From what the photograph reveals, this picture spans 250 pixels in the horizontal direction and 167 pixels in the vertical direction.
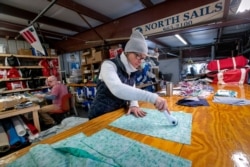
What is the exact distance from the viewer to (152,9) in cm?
265

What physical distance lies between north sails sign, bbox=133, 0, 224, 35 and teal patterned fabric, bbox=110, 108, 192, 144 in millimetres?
1882

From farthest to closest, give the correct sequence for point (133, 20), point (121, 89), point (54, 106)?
point (54, 106), point (133, 20), point (121, 89)

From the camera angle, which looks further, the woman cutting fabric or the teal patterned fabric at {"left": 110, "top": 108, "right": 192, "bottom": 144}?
the woman cutting fabric

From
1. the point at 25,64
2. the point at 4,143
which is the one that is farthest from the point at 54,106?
the point at 25,64

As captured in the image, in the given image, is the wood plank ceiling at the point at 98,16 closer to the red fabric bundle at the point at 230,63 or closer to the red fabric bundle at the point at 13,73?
the red fabric bundle at the point at 230,63

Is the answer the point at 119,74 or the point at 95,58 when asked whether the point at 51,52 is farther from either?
the point at 119,74

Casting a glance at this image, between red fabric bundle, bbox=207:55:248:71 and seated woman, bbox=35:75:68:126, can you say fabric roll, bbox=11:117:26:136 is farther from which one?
red fabric bundle, bbox=207:55:248:71

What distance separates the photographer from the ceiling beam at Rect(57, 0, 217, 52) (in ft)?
7.74

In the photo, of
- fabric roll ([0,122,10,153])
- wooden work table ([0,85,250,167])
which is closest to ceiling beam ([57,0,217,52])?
wooden work table ([0,85,250,167])

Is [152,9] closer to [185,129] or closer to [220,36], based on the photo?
[185,129]

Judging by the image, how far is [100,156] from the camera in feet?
1.83

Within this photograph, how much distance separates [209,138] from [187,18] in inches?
88.1

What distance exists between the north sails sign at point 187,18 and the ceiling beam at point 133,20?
67 millimetres

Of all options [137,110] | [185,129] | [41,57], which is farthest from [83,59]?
[185,129]
